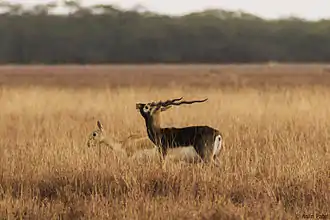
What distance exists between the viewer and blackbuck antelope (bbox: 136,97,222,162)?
925cm

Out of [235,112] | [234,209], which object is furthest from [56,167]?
[235,112]

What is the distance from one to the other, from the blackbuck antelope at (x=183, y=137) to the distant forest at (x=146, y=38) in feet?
184

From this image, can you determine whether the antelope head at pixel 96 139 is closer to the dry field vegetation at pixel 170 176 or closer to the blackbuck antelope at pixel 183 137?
the dry field vegetation at pixel 170 176

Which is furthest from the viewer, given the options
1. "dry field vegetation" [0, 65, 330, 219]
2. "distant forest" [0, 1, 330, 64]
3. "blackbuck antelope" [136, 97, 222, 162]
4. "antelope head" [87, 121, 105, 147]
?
"distant forest" [0, 1, 330, 64]

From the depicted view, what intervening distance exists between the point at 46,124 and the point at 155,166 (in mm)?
5398

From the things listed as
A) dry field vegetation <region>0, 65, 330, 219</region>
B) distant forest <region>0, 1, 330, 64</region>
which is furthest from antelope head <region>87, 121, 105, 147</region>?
distant forest <region>0, 1, 330, 64</region>

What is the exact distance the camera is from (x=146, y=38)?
71.4 metres

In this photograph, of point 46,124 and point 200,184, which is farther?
point 46,124

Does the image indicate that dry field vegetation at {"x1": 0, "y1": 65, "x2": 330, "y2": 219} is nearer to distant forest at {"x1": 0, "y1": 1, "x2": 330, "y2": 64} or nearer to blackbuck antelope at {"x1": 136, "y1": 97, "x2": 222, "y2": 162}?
blackbuck antelope at {"x1": 136, "y1": 97, "x2": 222, "y2": 162}

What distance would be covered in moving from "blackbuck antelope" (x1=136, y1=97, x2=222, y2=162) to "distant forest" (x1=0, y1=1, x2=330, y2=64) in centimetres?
5617

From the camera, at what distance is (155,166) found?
8.79 metres

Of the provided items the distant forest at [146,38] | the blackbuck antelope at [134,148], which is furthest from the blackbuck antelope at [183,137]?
the distant forest at [146,38]

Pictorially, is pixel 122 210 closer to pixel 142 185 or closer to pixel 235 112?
pixel 142 185

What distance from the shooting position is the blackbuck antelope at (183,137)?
9.25 metres
